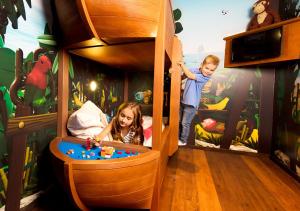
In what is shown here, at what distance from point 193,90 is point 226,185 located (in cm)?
135

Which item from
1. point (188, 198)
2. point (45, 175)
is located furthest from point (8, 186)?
point (188, 198)

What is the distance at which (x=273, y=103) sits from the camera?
2533 mm

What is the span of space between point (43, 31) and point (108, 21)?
1.77 ft

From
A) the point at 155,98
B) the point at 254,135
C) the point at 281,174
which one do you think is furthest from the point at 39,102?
the point at 254,135

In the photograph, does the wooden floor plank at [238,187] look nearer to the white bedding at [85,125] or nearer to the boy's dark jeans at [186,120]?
the boy's dark jeans at [186,120]

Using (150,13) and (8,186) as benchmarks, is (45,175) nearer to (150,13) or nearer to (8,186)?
(8,186)

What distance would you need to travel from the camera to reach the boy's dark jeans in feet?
8.83

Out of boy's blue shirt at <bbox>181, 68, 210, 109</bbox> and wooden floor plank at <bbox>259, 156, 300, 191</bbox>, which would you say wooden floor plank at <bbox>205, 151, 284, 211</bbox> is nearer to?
wooden floor plank at <bbox>259, 156, 300, 191</bbox>

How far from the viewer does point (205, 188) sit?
163 centimetres

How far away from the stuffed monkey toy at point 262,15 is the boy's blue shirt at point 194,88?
2.88 ft

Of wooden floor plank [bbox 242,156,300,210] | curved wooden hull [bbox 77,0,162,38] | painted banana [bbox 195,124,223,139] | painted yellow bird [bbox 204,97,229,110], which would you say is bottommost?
wooden floor plank [bbox 242,156,300,210]

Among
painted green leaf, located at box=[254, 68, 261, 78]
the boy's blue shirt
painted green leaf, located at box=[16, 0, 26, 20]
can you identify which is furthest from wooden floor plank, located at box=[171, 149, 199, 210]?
painted green leaf, located at box=[16, 0, 26, 20]

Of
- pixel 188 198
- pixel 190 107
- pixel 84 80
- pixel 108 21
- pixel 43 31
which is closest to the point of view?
pixel 108 21

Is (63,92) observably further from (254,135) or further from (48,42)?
(254,135)
